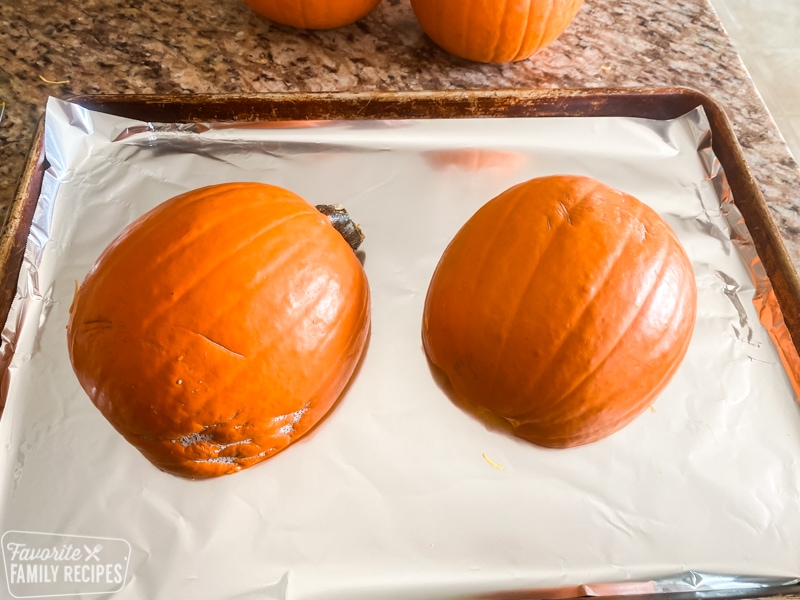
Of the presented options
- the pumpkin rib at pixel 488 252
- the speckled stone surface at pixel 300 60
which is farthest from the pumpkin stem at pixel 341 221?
the speckled stone surface at pixel 300 60

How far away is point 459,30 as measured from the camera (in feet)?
3.70

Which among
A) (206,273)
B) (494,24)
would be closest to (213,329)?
(206,273)

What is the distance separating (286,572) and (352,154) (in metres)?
0.70

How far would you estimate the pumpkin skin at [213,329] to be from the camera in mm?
629

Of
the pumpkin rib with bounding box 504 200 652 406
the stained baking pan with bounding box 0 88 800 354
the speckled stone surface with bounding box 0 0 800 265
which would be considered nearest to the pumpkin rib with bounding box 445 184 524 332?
the pumpkin rib with bounding box 504 200 652 406

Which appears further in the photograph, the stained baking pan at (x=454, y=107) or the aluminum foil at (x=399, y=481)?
the stained baking pan at (x=454, y=107)

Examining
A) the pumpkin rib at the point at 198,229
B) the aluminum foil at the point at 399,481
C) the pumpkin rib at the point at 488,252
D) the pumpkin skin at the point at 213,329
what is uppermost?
the pumpkin rib at the point at 488,252

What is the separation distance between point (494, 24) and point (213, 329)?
2.61ft

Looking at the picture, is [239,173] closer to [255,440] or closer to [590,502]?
[255,440]

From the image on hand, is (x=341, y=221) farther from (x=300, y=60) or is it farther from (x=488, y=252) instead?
(x=300, y=60)

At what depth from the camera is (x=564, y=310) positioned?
2.15 ft

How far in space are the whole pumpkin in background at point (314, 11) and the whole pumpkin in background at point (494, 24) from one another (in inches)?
4.7

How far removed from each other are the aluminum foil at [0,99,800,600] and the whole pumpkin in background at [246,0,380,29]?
1.37ft

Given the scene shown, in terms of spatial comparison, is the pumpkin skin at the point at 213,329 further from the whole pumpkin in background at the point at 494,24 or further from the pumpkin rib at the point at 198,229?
the whole pumpkin in background at the point at 494,24
